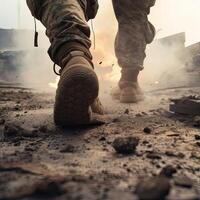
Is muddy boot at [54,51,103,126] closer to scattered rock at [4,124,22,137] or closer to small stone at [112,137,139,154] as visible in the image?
scattered rock at [4,124,22,137]

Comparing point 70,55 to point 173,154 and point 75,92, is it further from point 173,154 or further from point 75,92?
point 173,154

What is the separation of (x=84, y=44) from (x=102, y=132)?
19.8 inches

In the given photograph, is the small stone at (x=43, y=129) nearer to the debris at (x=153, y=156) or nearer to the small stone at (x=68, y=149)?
the small stone at (x=68, y=149)

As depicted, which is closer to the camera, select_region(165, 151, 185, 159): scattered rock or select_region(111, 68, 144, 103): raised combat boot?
select_region(165, 151, 185, 159): scattered rock

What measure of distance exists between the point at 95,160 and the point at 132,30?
2.43 m

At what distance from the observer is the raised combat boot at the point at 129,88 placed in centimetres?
371

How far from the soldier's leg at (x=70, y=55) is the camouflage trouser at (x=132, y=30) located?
1254mm

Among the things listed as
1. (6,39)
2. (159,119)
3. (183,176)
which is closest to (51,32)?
(159,119)

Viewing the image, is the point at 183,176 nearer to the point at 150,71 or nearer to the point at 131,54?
the point at 131,54

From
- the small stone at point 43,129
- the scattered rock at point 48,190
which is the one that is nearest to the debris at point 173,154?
the scattered rock at point 48,190

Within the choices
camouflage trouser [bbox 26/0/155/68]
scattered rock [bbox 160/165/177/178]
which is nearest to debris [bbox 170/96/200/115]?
camouflage trouser [bbox 26/0/155/68]

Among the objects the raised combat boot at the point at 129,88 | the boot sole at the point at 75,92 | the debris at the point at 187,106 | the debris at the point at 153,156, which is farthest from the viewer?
the raised combat boot at the point at 129,88

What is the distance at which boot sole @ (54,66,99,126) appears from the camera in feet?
6.03

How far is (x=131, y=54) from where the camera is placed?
3.79 metres
